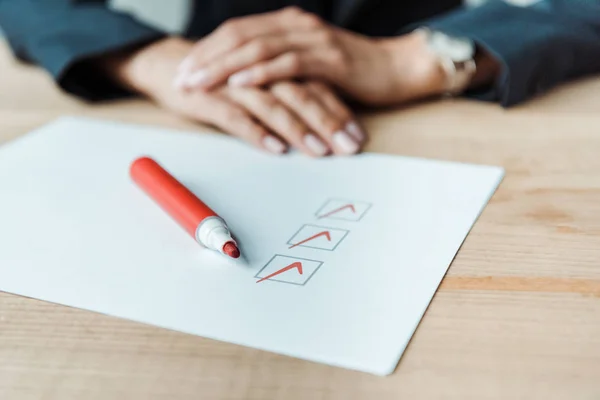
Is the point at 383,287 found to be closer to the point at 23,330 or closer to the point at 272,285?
the point at 272,285

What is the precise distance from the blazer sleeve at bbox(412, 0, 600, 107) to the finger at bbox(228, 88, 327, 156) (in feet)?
0.64

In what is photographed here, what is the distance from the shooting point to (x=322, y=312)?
35 centimetres

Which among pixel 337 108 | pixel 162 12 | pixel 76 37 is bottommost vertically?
pixel 162 12

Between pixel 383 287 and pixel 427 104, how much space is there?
342mm

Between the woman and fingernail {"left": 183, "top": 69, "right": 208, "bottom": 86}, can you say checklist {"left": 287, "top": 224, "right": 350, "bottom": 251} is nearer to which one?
the woman

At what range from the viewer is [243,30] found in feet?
2.16

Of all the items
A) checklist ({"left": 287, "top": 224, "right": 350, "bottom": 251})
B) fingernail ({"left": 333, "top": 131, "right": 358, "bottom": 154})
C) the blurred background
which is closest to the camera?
checklist ({"left": 287, "top": 224, "right": 350, "bottom": 251})

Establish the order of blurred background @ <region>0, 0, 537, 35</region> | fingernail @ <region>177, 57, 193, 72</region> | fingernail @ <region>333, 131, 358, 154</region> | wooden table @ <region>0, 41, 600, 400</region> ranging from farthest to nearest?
blurred background @ <region>0, 0, 537, 35</region>, fingernail @ <region>177, 57, 193, 72</region>, fingernail @ <region>333, 131, 358, 154</region>, wooden table @ <region>0, 41, 600, 400</region>

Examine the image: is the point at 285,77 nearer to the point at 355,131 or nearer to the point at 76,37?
the point at 355,131

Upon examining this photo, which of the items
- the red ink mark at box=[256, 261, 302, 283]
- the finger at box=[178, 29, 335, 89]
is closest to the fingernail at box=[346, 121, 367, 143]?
the finger at box=[178, 29, 335, 89]

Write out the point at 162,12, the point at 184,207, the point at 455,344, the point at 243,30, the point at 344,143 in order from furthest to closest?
the point at 162,12, the point at 243,30, the point at 344,143, the point at 184,207, the point at 455,344

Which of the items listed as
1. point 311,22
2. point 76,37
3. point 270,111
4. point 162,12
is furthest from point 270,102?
point 162,12

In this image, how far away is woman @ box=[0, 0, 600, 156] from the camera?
605 mm

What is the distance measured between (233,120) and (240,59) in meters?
0.07
